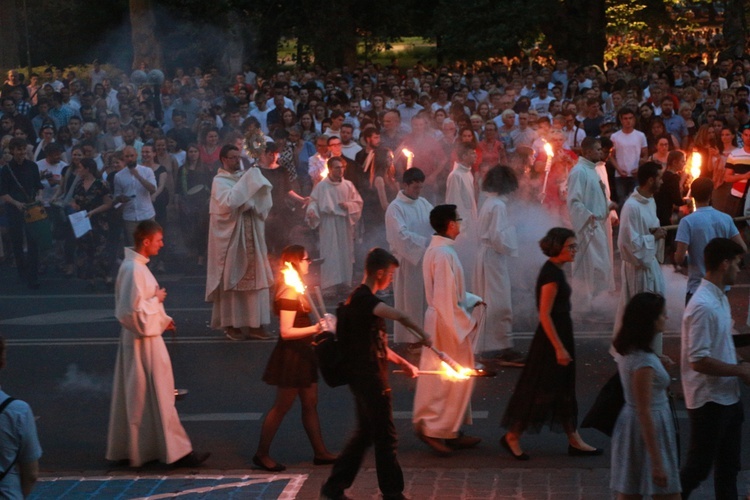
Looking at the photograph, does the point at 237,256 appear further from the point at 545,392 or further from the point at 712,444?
the point at 712,444

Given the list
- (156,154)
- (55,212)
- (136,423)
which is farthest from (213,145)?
(136,423)

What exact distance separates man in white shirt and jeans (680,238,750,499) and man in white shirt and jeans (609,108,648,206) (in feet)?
31.1

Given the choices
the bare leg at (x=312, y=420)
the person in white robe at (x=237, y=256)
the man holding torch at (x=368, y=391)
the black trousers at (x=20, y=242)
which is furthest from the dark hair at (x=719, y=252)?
the black trousers at (x=20, y=242)

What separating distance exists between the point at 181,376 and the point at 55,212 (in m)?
6.59

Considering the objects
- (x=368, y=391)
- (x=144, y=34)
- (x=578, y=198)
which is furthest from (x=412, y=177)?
(x=144, y=34)

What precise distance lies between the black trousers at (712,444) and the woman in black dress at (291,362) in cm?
261

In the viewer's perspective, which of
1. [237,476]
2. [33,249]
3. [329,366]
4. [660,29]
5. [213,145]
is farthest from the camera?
[660,29]

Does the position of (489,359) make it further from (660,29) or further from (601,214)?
(660,29)

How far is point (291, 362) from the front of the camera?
26.2ft

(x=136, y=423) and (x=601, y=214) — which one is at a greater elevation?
(x=601, y=214)

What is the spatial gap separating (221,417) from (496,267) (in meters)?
2.98

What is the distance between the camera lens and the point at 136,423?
8133mm

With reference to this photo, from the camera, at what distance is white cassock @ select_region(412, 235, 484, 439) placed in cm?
826

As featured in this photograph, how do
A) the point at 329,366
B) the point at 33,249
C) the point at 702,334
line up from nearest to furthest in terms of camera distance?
1. the point at 702,334
2. the point at 329,366
3. the point at 33,249
